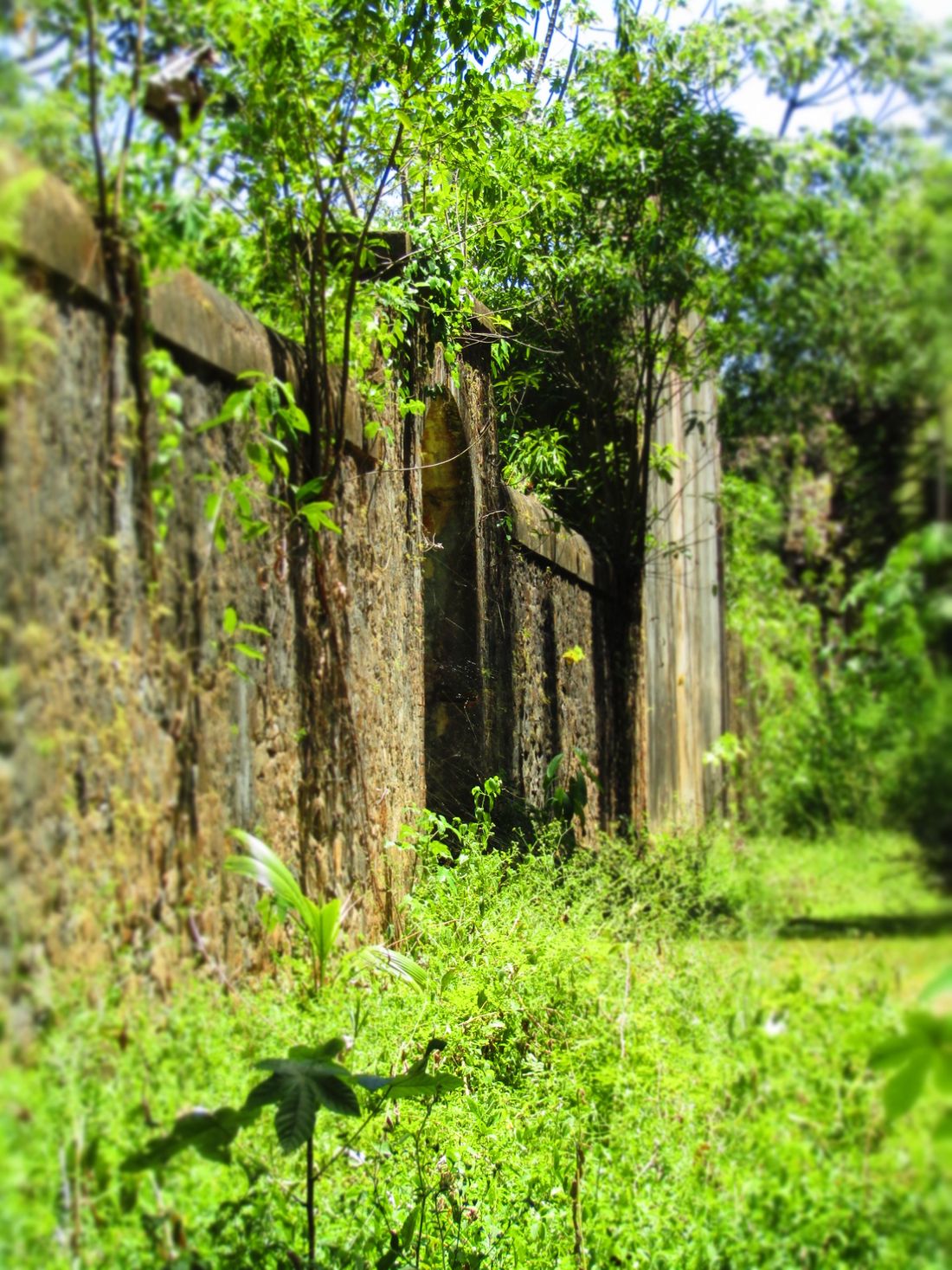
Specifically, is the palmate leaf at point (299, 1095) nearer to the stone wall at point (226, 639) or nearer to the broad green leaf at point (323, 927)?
the stone wall at point (226, 639)

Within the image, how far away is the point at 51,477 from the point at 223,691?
78cm

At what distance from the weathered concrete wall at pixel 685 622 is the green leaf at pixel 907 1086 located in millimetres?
1769

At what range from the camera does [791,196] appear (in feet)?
10.3

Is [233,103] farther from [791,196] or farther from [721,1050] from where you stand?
[721,1050]

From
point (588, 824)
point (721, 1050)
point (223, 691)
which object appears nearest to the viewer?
point (223, 691)

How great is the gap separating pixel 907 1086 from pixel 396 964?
1.77m

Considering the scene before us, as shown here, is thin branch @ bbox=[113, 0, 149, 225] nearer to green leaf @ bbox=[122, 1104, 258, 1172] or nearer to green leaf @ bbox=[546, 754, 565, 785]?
green leaf @ bbox=[122, 1104, 258, 1172]

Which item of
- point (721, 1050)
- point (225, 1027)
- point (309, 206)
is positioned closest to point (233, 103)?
point (309, 206)

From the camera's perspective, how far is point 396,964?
346cm

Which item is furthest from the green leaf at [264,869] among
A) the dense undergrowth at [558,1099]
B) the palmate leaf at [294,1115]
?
the palmate leaf at [294,1115]

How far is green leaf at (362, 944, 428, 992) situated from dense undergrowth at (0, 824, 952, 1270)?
4 centimetres

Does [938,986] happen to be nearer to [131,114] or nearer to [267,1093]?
[267,1093]

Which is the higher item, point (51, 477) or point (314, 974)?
point (51, 477)

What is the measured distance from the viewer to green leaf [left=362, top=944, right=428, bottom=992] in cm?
339
